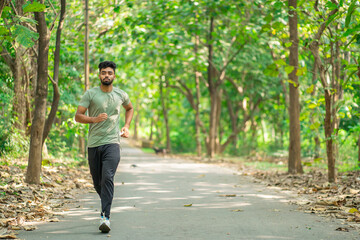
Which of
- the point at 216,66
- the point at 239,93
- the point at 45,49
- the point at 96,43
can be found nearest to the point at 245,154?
the point at 239,93

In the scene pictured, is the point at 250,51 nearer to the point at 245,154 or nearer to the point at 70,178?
the point at 245,154

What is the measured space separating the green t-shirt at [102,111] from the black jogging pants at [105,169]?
0.10 metres

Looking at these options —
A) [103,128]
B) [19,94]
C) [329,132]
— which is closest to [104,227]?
[103,128]

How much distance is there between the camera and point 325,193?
391 inches

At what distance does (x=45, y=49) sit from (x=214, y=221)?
5.40 meters

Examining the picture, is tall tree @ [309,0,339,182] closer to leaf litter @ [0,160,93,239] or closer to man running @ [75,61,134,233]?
leaf litter @ [0,160,93,239]

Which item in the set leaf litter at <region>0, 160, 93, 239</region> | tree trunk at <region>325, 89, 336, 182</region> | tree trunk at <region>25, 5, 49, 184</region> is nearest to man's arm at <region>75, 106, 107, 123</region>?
leaf litter at <region>0, 160, 93, 239</region>

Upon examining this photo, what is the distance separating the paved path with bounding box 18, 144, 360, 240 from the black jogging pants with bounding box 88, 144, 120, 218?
0.40 meters

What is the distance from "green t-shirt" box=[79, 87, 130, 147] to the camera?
6.55 meters

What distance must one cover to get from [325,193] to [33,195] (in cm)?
567

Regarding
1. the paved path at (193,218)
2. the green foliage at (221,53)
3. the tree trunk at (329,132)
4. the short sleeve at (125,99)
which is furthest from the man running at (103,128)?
the tree trunk at (329,132)

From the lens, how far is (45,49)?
398 inches

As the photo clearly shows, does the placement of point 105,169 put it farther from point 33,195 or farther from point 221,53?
point 221,53

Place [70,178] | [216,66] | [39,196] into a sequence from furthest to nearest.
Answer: [216,66], [70,178], [39,196]
